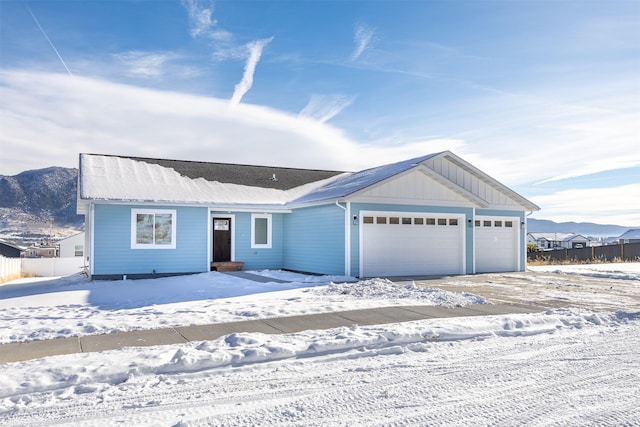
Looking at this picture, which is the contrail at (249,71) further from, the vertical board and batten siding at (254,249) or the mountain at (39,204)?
the mountain at (39,204)

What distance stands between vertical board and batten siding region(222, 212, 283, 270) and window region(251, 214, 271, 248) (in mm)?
123

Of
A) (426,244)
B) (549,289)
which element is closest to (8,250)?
(426,244)

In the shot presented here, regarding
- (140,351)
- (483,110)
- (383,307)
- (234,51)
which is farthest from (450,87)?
(140,351)

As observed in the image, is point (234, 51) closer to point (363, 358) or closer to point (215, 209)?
point (215, 209)

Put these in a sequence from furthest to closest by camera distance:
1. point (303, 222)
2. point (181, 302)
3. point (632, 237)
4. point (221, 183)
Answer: point (632, 237), point (221, 183), point (303, 222), point (181, 302)

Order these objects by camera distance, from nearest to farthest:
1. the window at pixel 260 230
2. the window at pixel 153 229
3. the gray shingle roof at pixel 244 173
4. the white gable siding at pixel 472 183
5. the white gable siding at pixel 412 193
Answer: the white gable siding at pixel 412 193 < the window at pixel 153 229 < the window at pixel 260 230 < the white gable siding at pixel 472 183 < the gray shingle roof at pixel 244 173

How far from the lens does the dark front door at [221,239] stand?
18.7 m

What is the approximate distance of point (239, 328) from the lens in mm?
7828

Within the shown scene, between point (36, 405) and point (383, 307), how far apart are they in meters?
6.57

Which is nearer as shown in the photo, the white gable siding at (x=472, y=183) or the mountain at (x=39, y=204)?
the white gable siding at (x=472, y=183)

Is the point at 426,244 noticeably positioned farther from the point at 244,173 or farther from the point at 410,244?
the point at 244,173

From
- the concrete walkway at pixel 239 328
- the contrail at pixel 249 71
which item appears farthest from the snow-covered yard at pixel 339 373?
the contrail at pixel 249 71

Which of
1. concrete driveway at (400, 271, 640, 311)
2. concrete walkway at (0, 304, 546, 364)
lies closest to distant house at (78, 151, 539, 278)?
concrete driveway at (400, 271, 640, 311)

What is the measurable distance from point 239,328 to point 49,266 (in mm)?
30083
